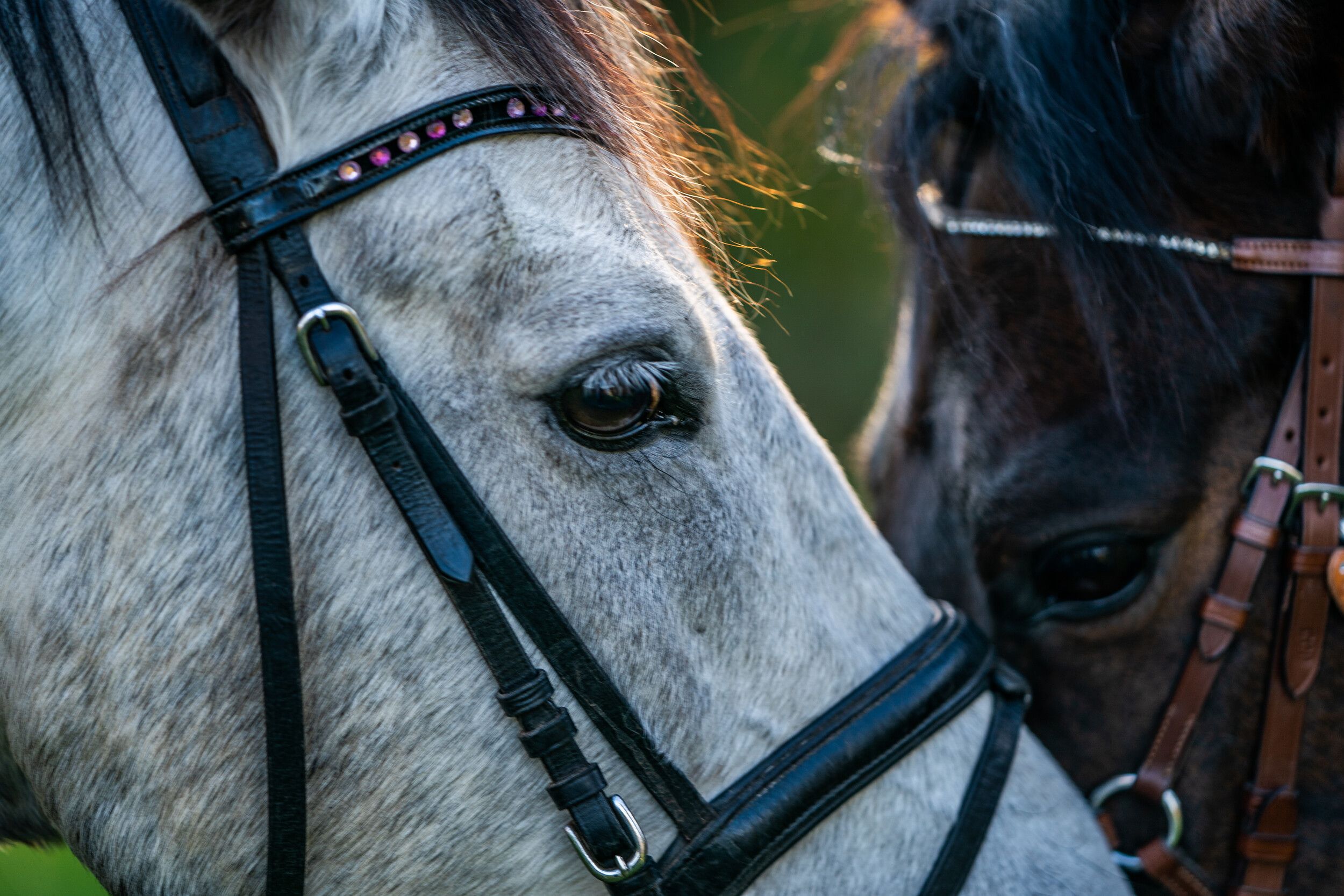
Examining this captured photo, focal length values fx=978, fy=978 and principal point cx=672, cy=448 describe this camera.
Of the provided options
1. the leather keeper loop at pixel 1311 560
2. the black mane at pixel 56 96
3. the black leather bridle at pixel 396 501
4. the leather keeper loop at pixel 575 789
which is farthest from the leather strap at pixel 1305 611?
the black mane at pixel 56 96

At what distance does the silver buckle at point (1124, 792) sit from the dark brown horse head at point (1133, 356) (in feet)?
0.09

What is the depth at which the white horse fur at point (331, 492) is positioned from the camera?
1.04 metres

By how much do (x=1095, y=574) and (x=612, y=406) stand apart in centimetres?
101

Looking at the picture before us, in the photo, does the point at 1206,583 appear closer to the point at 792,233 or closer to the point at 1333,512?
the point at 1333,512

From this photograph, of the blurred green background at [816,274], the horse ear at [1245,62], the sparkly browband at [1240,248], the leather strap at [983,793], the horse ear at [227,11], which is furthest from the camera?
the blurred green background at [816,274]

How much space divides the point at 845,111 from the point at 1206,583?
46.9 inches

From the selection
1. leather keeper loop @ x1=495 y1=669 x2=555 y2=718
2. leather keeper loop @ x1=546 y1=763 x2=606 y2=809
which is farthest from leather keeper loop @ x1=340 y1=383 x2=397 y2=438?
leather keeper loop @ x1=546 y1=763 x2=606 y2=809

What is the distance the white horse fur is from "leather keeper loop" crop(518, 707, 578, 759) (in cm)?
3

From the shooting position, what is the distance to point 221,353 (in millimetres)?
1050

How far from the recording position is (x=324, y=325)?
1029 millimetres

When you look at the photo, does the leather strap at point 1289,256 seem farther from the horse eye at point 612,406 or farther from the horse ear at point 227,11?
the horse ear at point 227,11

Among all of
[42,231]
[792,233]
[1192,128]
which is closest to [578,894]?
[42,231]

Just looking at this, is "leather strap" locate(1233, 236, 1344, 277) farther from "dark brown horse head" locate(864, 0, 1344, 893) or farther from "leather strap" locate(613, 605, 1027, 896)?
"leather strap" locate(613, 605, 1027, 896)

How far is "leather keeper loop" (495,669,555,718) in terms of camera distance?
3.50 ft
